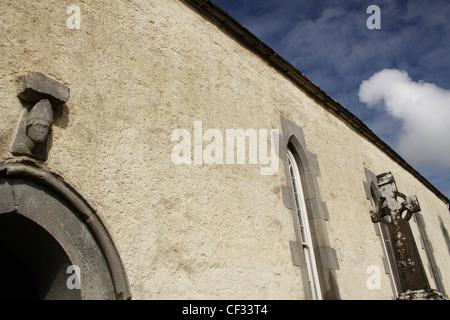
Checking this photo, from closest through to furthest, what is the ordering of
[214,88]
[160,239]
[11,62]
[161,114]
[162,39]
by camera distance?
[11,62], [160,239], [161,114], [162,39], [214,88]

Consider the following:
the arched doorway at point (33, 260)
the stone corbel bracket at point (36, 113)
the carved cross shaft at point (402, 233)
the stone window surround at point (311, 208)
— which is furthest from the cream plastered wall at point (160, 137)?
the carved cross shaft at point (402, 233)

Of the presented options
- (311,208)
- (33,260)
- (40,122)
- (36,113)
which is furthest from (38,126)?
(311,208)

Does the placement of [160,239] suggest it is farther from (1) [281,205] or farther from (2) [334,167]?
(2) [334,167]

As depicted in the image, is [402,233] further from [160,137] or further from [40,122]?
[40,122]

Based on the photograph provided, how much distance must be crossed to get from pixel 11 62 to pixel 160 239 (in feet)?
6.53

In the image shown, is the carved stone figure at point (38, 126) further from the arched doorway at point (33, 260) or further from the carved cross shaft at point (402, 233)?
the carved cross shaft at point (402, 233)

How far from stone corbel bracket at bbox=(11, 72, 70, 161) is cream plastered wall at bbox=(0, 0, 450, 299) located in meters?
0.07

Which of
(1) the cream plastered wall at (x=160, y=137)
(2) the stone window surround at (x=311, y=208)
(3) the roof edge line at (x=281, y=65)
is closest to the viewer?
(1) the cream plastered wall at (x=160, y=137)

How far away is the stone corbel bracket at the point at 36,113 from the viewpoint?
251 cm

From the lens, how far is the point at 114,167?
120 inches

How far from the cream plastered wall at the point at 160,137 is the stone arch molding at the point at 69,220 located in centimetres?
12

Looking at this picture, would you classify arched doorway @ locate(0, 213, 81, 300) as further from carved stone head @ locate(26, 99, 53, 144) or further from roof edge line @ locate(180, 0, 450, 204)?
roof edge line @ locate(180, 0, 450, 204)

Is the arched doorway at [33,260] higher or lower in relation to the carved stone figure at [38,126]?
lower
